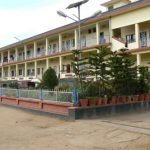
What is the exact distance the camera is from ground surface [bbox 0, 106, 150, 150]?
30.7 feet

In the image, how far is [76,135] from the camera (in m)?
11.0

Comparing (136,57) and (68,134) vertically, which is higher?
(136,57)

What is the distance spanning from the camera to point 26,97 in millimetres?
19656

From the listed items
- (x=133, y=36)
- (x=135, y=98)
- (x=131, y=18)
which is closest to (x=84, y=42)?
(x=133, y=36)

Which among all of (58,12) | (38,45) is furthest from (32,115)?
(38,45)

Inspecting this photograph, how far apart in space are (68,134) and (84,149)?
232cm

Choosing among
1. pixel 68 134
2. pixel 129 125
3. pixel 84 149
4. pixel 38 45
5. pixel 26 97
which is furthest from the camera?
pixel 38 45

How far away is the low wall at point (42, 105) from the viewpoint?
14.8 meters

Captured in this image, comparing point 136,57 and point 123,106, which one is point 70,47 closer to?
point 136,57

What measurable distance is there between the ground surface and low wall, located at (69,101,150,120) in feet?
1.54

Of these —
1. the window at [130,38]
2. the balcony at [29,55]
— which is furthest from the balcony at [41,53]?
the window at [130,38]

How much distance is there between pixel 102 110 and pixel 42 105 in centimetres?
353

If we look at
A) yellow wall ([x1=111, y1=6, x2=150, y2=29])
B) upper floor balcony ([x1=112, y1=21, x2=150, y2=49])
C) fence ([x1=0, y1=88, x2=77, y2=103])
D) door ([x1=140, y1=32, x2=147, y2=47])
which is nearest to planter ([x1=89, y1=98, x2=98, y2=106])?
fence ([x1=0, y1=88, x2=77, y2=103])

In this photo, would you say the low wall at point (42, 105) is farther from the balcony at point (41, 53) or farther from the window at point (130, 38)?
the balcony at point (41, 53)
